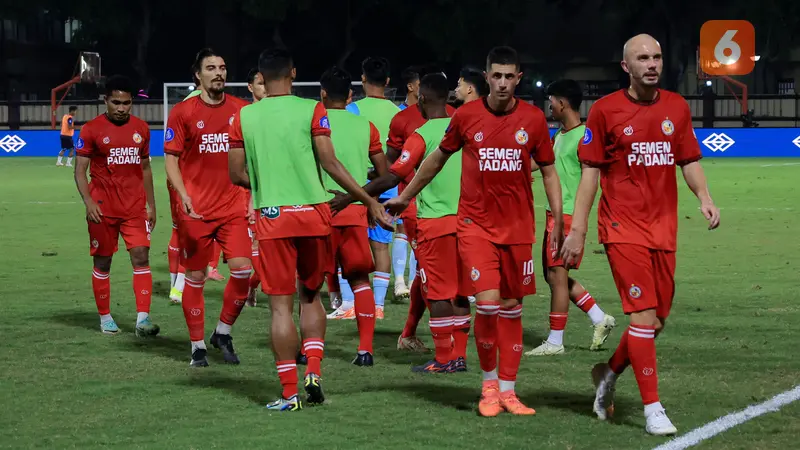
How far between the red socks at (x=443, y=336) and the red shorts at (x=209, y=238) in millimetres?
1525

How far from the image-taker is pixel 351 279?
9.67m

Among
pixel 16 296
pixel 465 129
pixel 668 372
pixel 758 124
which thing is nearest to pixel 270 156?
pixel 465 129

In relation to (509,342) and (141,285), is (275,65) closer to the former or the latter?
(509,342)

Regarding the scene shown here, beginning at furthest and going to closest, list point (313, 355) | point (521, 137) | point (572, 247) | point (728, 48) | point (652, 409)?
point (728, 48) < point (313, 355) < point (521, 137) < point (572, 247) < point (652, 409)

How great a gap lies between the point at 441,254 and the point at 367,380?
103 centimetres

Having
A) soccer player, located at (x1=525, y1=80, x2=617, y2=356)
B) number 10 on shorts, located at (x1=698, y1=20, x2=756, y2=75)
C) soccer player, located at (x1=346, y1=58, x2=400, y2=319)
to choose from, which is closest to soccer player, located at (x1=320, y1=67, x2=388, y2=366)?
soccer player, located at (x1=346, y1=58, x2=400, y2=319)

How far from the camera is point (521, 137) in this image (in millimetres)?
7883

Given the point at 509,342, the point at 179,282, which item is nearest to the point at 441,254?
the point at 509,342

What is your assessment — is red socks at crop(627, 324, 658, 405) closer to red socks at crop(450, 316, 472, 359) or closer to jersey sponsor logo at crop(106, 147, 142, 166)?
red socks at crop(450, 316, 472, 359)

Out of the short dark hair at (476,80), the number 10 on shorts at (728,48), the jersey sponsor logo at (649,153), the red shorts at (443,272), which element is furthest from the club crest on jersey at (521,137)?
the number 10 on shorts at (728,48)

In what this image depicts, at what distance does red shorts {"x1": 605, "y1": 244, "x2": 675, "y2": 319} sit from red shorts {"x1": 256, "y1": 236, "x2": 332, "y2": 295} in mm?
1767

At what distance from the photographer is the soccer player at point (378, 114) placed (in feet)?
36.6

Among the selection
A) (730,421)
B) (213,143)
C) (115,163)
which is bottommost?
(730,421)

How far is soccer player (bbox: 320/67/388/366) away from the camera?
9.57 metres
